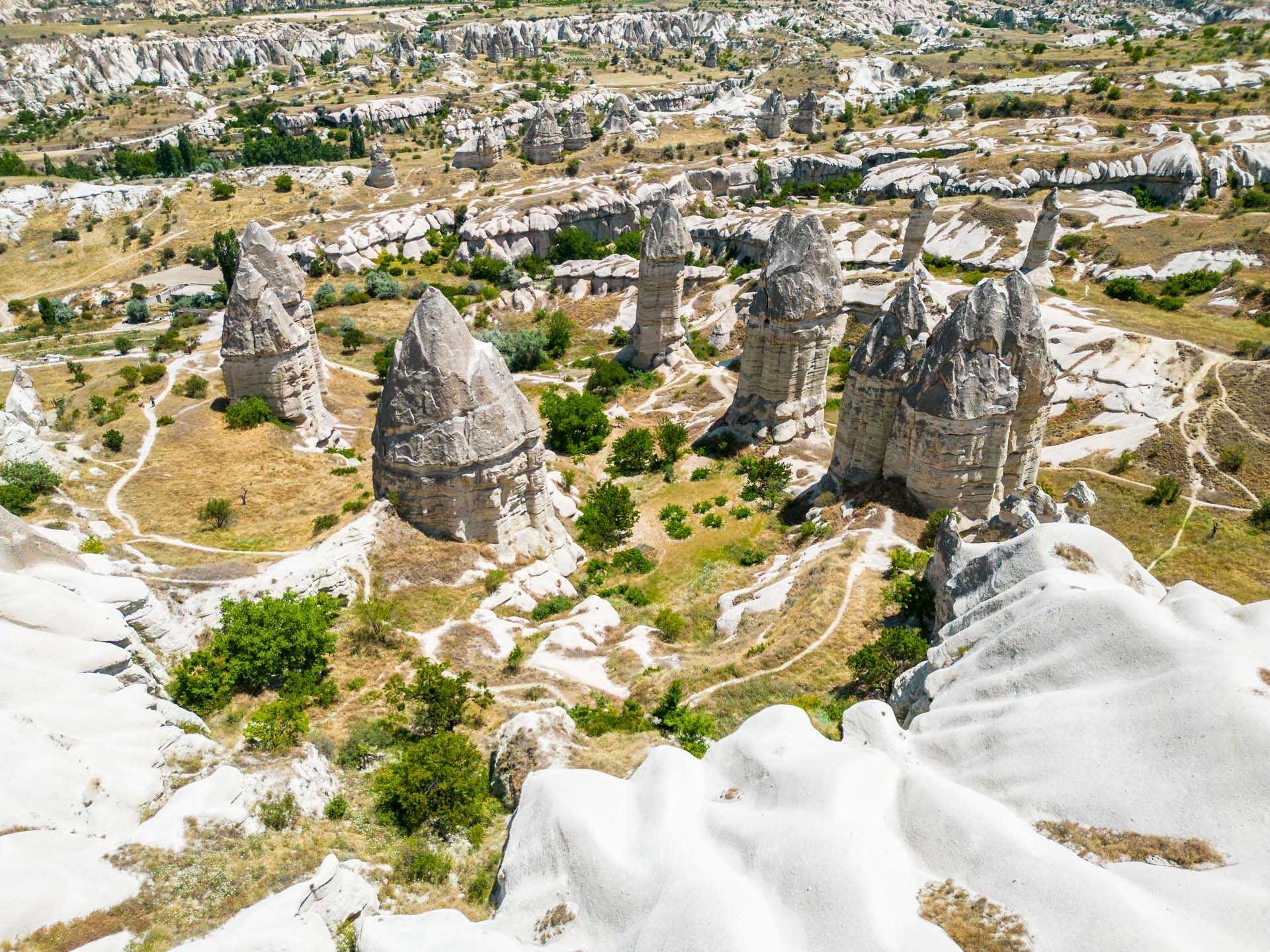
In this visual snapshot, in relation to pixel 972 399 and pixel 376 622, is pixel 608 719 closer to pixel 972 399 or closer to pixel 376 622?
pixel 376 622

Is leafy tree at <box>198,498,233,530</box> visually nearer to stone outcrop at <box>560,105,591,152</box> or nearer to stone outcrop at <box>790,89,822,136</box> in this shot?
stone outcrop at <box>560,105,591,152</box>

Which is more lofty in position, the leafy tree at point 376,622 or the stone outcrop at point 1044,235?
the stone outcrop at point 1044,235

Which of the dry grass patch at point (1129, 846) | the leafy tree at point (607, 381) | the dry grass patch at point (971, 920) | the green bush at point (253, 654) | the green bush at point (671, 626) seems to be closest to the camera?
the dry grass patch at point (971, 920)

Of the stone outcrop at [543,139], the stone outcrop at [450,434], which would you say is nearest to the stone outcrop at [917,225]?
the stone outcrop at [450,434]

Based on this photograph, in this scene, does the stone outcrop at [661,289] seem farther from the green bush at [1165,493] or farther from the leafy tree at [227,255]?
the leafy tree at [227,255]

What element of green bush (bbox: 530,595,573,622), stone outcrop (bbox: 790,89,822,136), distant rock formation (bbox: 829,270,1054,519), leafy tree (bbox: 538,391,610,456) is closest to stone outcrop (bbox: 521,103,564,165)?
stone outcrop (bbox: 790,89,822,136)

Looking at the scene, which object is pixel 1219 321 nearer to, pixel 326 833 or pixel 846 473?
pixel 846 473
